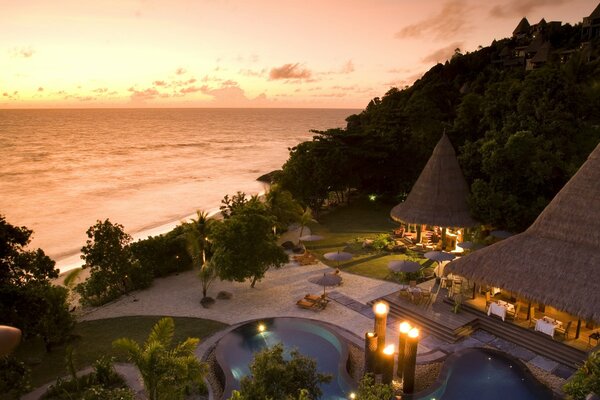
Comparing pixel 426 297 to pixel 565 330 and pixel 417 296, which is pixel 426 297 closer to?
pixel 417 296

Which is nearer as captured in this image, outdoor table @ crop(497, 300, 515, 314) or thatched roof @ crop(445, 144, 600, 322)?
thatched roof @ crop(445, 144, 600, 322)

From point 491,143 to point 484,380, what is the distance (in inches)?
640

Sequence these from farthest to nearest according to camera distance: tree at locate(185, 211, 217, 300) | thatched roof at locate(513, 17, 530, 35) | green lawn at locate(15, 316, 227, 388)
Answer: thatched roof at locate(513, 17, 530, 35) → tree at locate(185, 211, 217, 300) → green lawn at locate(15, 316, 227, 388)

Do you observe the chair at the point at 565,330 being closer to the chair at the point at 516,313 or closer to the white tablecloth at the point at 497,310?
the chair at the point at 516,313

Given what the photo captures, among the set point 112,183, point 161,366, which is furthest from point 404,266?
point 112,183

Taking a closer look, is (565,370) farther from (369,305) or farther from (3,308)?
(3,308)

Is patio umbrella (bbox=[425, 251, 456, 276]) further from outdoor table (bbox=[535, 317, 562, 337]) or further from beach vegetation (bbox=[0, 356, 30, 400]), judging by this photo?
beach vegetation (bbox=[0, 356, 30, 400])

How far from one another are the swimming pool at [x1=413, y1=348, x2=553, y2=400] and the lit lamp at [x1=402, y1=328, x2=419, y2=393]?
1.26ft

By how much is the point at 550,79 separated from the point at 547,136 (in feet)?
12.6

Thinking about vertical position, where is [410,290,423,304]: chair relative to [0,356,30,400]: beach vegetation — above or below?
below

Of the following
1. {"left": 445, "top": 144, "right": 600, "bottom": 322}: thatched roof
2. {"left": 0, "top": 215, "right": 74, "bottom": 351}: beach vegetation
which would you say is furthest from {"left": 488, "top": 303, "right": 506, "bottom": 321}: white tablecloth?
{"left": 0, "top": 215, "right": 74, "bottom": 351}: beach vegetation

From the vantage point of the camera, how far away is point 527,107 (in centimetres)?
2752

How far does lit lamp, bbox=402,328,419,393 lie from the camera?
12.6 meters

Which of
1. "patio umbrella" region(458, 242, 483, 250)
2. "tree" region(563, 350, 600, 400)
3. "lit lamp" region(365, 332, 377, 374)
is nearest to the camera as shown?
"tree" region(563, 350, 600, 400)
